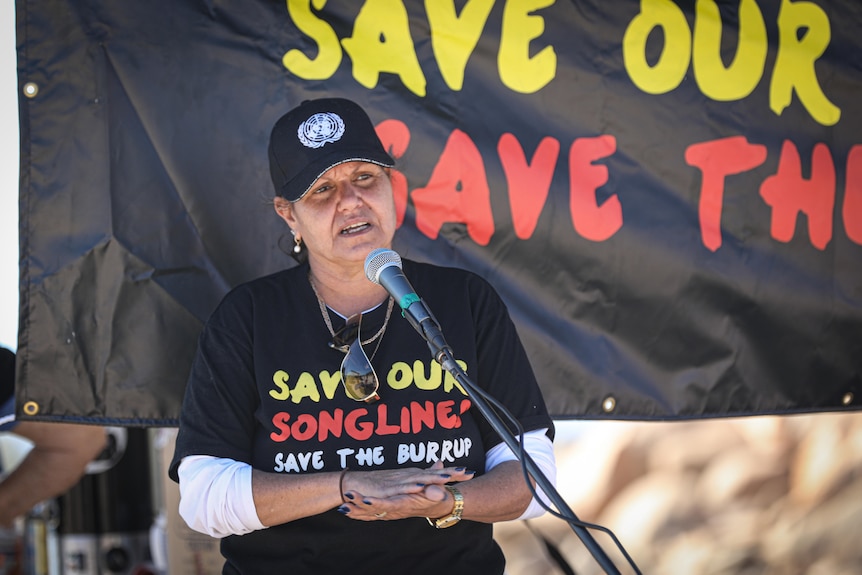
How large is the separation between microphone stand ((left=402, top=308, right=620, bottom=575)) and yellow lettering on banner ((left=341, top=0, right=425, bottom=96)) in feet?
4.34

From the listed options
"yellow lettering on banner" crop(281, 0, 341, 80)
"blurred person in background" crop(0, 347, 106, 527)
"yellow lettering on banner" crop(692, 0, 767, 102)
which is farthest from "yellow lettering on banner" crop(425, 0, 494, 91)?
"blurred person in background" crop(0, 347, 106, 527)

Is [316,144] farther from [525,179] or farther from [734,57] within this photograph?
[734,57]

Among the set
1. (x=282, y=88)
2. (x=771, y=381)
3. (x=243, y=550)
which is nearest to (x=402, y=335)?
(x=243, y=550)

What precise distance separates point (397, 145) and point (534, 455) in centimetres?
107

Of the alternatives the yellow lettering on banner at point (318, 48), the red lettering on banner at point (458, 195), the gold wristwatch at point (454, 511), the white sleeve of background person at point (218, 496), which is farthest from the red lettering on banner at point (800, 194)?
the white sleeve of background person at point (218, 496)

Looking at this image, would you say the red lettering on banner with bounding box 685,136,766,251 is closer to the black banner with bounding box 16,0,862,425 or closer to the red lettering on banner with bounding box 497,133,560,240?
the black banner with bounding box 16,0,862,425

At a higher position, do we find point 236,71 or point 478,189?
point 236,71

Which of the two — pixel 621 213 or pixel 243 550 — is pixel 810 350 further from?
pixel 243 550

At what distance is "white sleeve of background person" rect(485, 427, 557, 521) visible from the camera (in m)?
2.32

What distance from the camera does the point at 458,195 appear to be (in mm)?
2975

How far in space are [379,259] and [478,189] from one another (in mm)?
1143

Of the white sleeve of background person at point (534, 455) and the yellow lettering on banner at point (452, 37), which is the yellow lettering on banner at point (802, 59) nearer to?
the yellow lettering on banner at point (452, 37)

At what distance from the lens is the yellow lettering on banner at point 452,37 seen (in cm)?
295

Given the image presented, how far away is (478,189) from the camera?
298 cm
